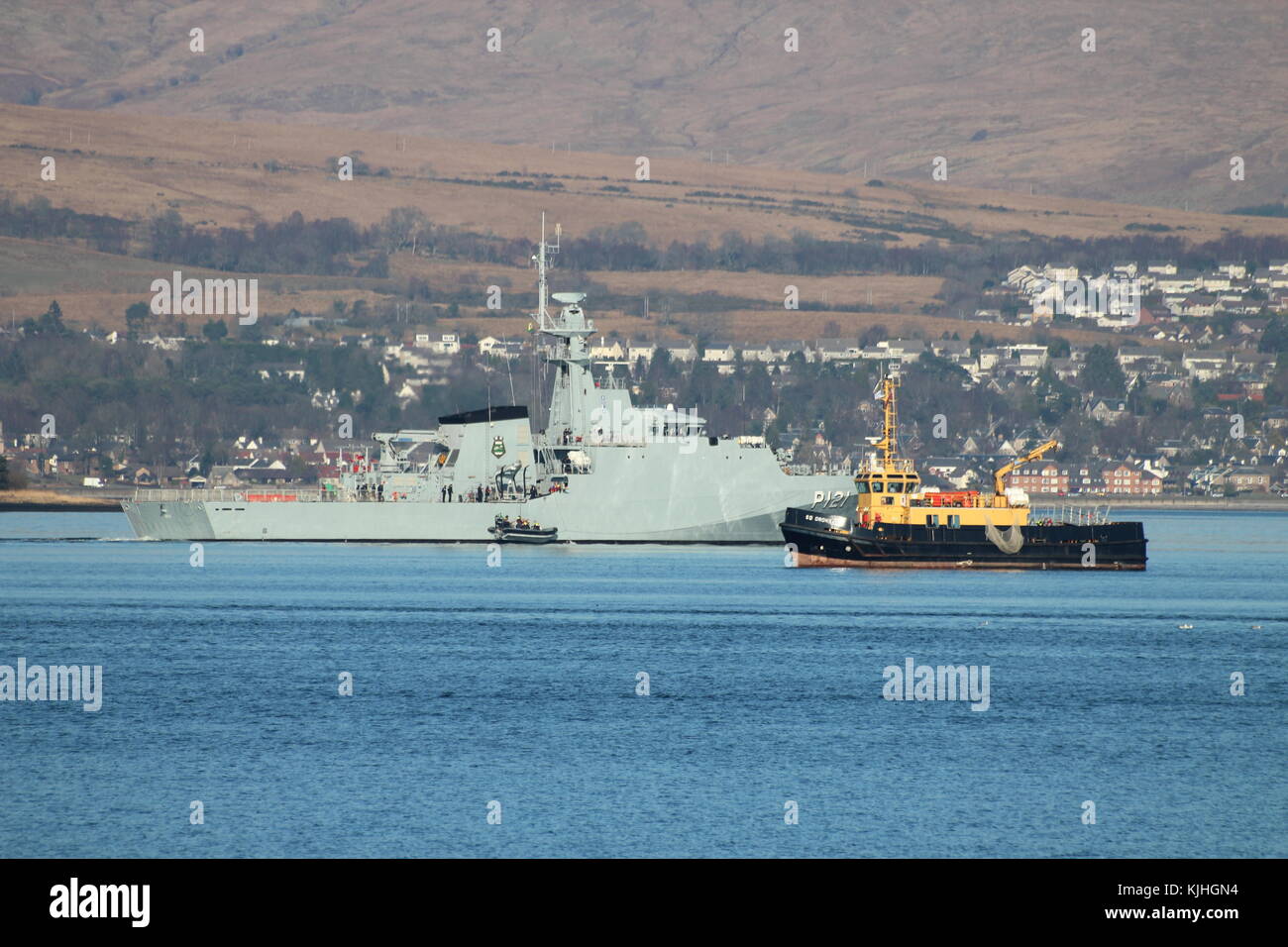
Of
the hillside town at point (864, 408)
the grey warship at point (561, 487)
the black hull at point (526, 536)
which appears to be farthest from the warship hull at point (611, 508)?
the hillside town at point (864, 408)

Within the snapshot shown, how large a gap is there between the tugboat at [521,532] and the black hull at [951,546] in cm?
985

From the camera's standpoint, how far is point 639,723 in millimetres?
29984

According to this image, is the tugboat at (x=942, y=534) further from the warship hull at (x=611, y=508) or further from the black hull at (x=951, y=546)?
the warship hull at (x=611, y=508)

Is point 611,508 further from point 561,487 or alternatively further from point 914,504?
point 914,504

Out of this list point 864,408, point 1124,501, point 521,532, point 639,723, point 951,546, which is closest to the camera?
point 639,723

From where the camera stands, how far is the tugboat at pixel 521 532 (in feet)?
225

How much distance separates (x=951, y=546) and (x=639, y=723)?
33.7 meters

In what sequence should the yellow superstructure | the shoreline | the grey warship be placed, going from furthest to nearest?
1. the shoreline
2. the grey warship
3. the yellow superstructure

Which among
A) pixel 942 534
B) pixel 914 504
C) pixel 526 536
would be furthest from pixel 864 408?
pixel 942 534

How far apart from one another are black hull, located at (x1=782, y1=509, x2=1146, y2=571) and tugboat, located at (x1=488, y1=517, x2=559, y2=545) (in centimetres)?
985

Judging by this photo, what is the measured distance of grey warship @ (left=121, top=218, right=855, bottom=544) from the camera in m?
67.1

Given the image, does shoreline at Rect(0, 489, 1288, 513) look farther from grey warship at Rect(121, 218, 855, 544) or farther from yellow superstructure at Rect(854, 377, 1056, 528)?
yellow superstructure at Rect(854, 377, 1056, 528)

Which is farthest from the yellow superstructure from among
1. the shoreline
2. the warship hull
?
the shoreline
